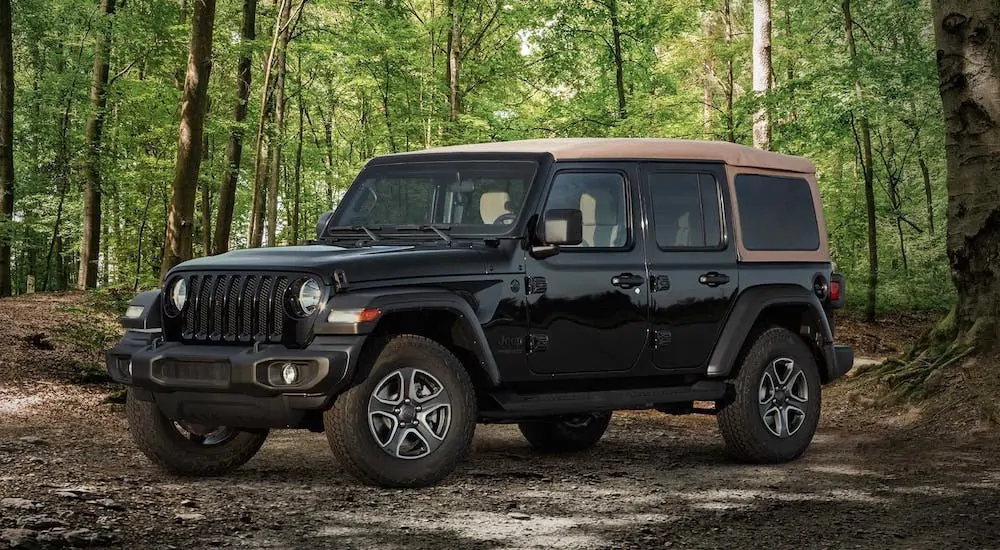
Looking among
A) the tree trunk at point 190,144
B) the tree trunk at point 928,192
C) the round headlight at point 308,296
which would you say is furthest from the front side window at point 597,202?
the tree trunk at point 928,192

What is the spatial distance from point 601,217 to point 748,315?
1.36m

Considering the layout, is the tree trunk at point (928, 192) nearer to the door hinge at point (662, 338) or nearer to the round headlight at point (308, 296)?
the door hinge at point (662, 338)

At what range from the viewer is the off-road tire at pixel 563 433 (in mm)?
9031

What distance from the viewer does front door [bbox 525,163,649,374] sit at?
722 centimetres

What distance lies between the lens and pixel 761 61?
2062cm

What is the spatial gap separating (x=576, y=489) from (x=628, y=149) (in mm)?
2323

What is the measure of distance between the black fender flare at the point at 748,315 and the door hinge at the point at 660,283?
2.05ft

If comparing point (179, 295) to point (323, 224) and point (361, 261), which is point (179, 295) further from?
point (323, 224)

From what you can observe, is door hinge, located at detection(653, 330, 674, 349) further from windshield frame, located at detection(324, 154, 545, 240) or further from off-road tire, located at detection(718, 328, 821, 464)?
windshield frame, located at detection(324, 154, 545, 240)

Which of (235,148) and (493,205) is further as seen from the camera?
(235,148)

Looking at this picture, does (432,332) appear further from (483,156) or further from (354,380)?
(483,156)

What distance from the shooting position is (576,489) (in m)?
7.04

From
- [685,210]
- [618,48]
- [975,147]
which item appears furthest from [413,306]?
[618,48]

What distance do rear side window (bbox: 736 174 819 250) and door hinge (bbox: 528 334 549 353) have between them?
6.27 ft
